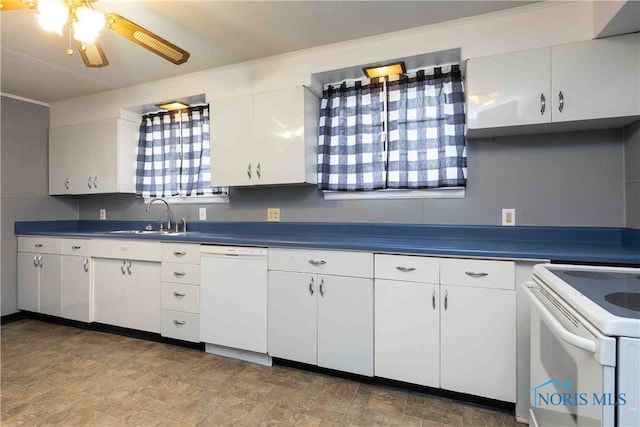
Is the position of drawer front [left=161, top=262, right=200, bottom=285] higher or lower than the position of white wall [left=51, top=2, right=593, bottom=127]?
lower

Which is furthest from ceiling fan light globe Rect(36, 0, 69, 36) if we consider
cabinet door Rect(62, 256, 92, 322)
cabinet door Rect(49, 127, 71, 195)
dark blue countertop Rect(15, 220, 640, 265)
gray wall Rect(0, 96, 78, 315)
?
gray wall Rect(0, 96, 78, 315)

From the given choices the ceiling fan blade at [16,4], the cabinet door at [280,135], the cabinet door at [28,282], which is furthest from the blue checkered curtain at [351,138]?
the cabinet door at [28,282]

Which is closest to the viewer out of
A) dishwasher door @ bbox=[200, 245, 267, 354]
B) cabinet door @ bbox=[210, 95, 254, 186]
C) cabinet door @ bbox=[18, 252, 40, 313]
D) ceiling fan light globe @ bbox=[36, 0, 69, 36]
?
ceiling fan light globe @ bbox=[36, 0, 69, 36]

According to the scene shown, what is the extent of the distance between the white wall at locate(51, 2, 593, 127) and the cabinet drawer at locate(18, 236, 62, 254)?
131cm

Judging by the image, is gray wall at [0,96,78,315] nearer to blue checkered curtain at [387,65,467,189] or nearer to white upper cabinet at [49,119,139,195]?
white upper cabinet at [49,119,139,195]

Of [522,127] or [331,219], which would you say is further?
[331,219]

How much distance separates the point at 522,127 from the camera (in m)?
1.88

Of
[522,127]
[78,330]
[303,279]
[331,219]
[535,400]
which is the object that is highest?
[522,127]

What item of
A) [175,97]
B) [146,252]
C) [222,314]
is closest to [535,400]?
[222,314]

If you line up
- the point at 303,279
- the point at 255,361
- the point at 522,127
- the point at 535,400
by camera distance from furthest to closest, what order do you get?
the point at 255,361 → the point at 303,279 → the point at 522,127 → the point at 535,400

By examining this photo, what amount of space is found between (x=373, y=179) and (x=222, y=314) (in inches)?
59.5

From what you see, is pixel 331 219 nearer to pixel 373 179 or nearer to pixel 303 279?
pixel 373 179

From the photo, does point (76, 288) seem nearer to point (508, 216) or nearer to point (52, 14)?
point (52, 14)

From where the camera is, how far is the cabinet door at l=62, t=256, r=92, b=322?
2.84 m
